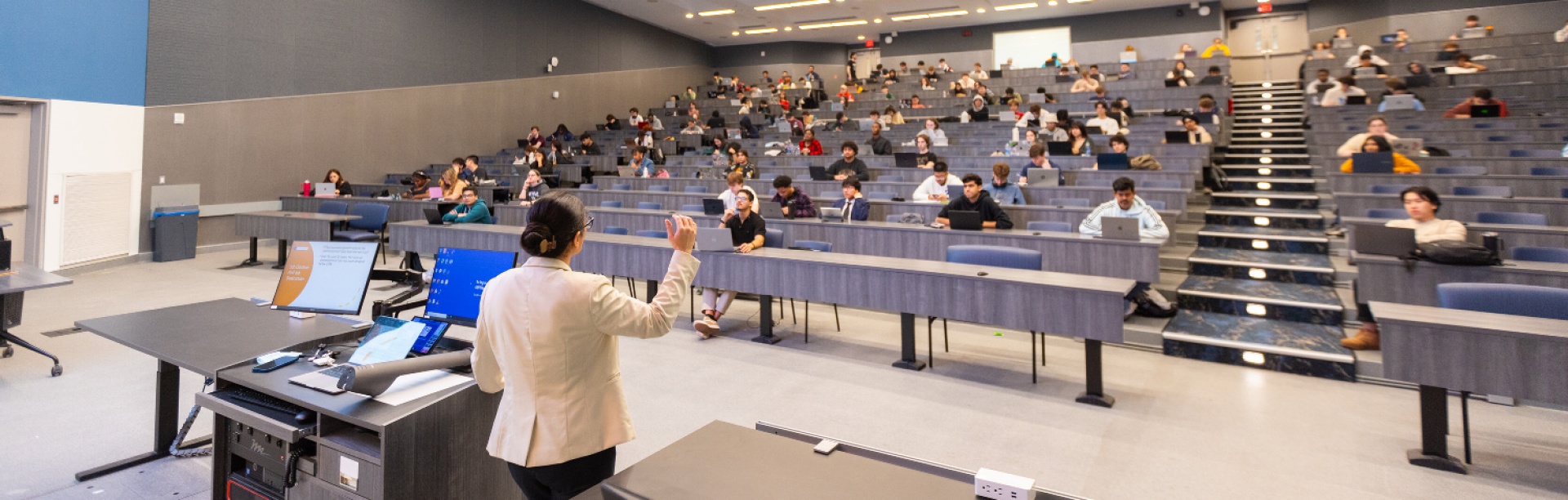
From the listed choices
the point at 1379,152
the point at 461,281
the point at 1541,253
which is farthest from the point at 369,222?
the point at 1379,152

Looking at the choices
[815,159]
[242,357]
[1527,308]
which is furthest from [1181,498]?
[815,159]

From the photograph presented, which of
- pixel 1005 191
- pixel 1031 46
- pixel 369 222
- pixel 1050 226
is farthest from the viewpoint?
pixel 1031 46

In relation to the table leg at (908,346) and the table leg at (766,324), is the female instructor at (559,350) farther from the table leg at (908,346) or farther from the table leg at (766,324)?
the table leg at (766,324)

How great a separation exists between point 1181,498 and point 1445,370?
133 centimetres

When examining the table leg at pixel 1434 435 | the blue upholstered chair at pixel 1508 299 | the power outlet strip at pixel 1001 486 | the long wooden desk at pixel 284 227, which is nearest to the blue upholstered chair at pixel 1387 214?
the blue upholstered chair at pixel 1508 299

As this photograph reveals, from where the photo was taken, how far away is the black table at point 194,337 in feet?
8.16

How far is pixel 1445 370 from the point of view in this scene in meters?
3.01

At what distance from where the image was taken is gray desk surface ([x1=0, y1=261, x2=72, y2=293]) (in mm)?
3938

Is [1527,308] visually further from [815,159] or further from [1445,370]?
[815,159]

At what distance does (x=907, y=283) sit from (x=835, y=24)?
15.6m

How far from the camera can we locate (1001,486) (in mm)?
1242

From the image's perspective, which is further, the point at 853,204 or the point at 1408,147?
the point at 1408,147

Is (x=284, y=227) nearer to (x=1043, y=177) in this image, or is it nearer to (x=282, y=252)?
(x=282, y=252)

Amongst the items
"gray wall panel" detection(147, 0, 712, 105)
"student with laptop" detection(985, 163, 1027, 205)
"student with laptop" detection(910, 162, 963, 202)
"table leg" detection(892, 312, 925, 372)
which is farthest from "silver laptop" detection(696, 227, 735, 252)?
"gray wall panel" detection(147, 0, 712, 105)
